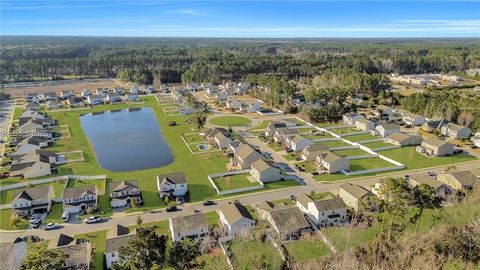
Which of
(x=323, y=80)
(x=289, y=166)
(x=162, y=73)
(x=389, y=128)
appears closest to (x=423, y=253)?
(x=289, y=166)

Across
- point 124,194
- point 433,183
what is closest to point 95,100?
point 124,194

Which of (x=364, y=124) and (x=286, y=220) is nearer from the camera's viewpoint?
(x=286, y=220)

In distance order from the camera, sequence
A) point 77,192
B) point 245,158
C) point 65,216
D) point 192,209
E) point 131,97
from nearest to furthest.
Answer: point 65,216
point 192,209
point 77,192
point 245,158
point 131,97

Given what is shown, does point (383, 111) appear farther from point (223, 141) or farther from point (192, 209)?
point (192, 209)

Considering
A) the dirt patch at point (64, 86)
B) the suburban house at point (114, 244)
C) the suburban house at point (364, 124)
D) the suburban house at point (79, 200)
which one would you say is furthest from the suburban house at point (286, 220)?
the dirt patch at point (64, 86)

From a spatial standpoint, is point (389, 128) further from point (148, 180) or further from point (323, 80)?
point (323, 80)

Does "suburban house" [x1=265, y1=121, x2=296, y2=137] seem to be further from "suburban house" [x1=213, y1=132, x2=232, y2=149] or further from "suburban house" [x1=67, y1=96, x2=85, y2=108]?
"suburban house" [x1=67, y1=96, x2=85, y2=108]
